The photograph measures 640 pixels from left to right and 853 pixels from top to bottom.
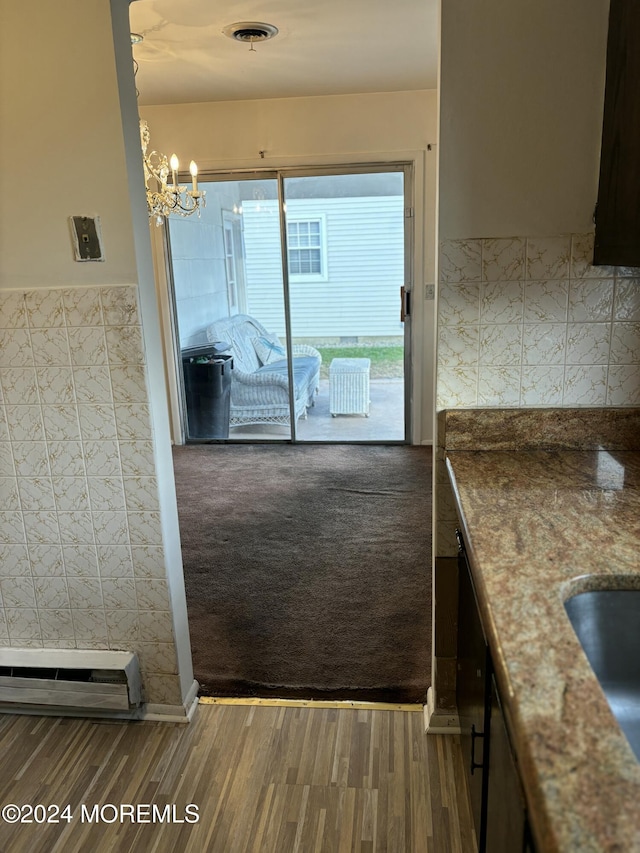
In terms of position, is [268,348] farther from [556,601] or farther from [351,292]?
[556,601]

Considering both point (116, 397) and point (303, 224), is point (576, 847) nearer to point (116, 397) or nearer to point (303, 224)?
point (116, 397)

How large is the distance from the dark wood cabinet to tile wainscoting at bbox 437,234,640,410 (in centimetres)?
51

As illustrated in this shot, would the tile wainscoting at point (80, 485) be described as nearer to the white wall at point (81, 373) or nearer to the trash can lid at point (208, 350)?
the white wall at point (81, 373)

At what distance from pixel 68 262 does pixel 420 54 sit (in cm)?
267

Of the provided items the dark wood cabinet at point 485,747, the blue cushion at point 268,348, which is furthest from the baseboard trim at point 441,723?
the blue cushion at point 268,348

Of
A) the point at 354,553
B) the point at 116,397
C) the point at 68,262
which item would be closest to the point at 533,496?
the point at 116,397

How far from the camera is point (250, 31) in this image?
118 inches

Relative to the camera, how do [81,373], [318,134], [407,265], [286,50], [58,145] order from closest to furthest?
1. [58,145]
2. [81,373]
3. [286,50]
4. [318,134]
5. [407,265]

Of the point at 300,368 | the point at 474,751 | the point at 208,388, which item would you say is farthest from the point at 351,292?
the point at 474,751

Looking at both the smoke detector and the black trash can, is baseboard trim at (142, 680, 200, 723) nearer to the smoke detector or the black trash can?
the smoke detector

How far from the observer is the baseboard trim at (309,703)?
217 centimetres

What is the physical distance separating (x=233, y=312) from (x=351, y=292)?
966mm

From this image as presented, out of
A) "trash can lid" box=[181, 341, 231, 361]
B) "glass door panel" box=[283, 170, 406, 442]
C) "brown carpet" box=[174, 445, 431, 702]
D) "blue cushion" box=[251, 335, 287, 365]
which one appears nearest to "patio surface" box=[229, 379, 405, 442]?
"glass door panel" box=[283, 170, 406, 442]

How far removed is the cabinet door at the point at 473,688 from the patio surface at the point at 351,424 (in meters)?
3.38
